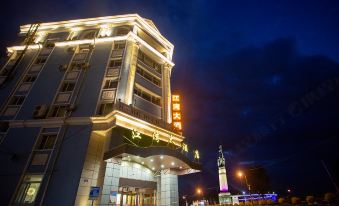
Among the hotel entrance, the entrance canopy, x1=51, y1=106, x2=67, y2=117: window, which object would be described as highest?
x1=51, y1=106, x2=67, y2=117: window

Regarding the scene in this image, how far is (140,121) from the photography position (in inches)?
784

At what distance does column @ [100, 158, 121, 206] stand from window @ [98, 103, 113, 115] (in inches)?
218

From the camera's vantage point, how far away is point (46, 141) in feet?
64.0

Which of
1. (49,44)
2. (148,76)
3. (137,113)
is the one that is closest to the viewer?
(137,113)

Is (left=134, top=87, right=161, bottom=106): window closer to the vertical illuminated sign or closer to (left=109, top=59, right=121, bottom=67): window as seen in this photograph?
the vertical illuminated sign

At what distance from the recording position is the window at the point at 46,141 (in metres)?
19.1

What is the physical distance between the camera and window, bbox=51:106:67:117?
2089 cm

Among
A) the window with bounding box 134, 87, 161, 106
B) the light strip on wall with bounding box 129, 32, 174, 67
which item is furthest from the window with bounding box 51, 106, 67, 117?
the light strip on wall with bounding box 129, 32, 174, 67

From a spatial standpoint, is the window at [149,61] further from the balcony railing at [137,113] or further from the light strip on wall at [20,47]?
the light strip on wall at [20,47]

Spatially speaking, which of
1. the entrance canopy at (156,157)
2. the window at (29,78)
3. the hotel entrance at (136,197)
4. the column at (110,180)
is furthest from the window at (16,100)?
the hotel entrance at (136,197)

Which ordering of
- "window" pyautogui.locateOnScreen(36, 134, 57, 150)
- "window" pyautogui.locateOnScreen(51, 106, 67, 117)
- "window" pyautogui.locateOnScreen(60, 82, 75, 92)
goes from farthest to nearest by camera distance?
"window" pyautogui.locateOnScreen(60, 82, 75, 92)
"window" pyautogui.locateOnScreen(51, 106, 67, 117)
"window" pyautogui.locateOnScreen(36, 134, 57, 150)

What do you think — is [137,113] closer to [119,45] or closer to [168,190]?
[168,190]

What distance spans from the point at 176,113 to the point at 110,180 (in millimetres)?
12725

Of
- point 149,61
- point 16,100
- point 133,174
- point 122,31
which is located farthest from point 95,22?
point 133,174
